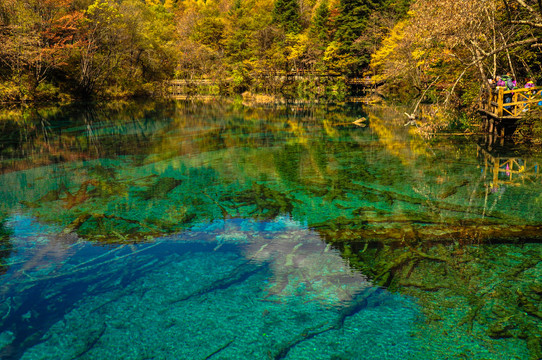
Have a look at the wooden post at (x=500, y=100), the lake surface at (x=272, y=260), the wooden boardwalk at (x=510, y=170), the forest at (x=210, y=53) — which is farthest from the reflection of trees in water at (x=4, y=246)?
the forest at (x=210, y=53)

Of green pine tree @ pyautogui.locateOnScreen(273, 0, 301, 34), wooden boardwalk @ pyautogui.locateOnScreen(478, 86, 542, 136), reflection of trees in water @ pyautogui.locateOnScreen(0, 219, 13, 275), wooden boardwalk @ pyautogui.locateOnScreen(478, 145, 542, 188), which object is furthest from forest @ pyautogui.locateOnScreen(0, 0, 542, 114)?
reflection of trees in water @ pyautogui.locateOnScreen(0, 219, 13, 275)

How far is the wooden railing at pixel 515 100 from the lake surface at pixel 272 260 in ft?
11.4

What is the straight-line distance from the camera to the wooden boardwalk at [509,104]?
1256 cm

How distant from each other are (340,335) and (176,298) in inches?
78.8

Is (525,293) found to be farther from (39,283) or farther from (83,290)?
(39,283)

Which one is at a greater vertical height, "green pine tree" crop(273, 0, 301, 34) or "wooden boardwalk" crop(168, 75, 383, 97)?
"green pine tree" crop(273, 0, 301, 34)

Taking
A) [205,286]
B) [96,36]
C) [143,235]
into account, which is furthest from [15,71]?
[205,286]

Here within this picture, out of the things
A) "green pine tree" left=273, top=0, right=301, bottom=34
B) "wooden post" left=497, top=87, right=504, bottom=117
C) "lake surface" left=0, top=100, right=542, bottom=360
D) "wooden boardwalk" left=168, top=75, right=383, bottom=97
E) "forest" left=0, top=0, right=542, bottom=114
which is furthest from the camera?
"green pine tree" left=273, top=0, right=301, bottom=34

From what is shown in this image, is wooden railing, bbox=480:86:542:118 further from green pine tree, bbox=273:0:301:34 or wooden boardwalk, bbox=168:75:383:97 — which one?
green pine tree, bbox=273:0:301:34

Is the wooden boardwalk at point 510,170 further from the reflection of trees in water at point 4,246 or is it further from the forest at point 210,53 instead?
the reflection of trees in water at point 4,246

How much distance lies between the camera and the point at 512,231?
19.4ft

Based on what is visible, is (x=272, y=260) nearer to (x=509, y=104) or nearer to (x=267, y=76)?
(x=509, y=104)

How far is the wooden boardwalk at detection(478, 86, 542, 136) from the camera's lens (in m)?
12.6

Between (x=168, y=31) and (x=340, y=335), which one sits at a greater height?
(x=168, y=31)
